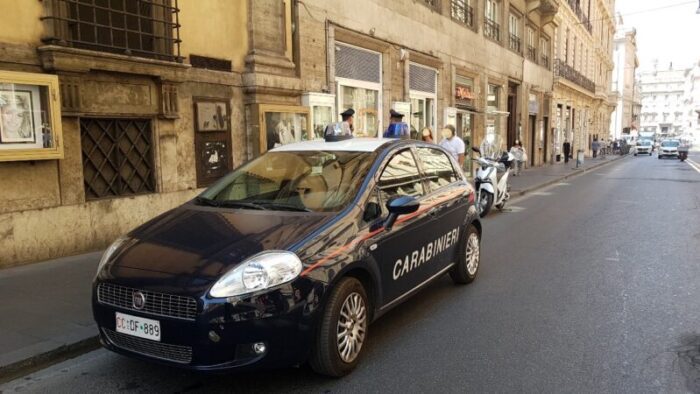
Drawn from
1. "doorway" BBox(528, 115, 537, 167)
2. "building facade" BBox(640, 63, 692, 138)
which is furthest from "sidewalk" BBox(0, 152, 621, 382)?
"building facade" BBox(640, 63, 692, 138)

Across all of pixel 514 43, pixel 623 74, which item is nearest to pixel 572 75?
pixel 514 43

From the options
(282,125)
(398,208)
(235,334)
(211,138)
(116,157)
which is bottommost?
(235,334)

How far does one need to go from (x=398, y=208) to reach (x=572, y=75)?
38.0m

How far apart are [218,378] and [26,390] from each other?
127cm

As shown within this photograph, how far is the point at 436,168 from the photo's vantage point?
550 centimetres

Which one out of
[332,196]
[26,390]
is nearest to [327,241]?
[332,196]

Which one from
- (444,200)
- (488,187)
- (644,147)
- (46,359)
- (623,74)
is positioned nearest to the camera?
(46,359)

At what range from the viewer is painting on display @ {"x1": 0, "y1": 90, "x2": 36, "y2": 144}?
20.5 ft

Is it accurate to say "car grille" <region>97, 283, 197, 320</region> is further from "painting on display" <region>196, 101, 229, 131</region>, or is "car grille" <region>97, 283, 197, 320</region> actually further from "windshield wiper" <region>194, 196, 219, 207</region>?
"painting on display" <region>196, 101, 229, 131</region>

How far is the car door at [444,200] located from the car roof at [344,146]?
546 millimetres

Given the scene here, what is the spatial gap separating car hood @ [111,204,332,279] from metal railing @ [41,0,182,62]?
4186 millimetres

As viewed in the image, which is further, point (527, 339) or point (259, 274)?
point (527, 339)

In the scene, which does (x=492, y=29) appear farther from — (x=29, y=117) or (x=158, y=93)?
(x=29, y=117)

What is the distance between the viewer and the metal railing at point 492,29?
21984mm
